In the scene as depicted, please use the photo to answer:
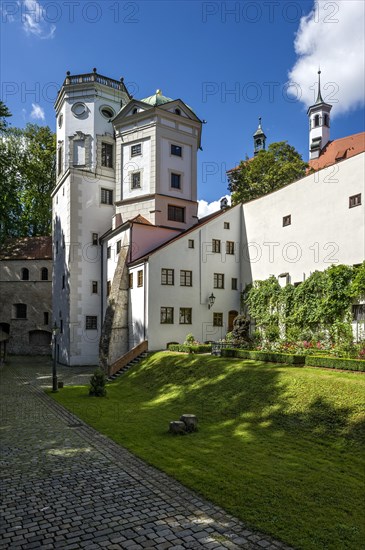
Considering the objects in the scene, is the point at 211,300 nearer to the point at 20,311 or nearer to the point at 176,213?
the point at 176,213

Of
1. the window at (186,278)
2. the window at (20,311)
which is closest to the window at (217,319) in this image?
the window at (186,278)

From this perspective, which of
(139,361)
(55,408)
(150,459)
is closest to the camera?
(150,459)

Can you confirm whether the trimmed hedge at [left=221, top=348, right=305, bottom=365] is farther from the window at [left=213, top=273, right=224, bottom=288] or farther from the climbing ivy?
the window at [left=213, top=273, right=224, bottom=288]

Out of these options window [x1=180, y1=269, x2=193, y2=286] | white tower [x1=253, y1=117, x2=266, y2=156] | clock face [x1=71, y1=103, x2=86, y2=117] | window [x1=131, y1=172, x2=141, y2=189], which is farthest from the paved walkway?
white tower [x1=253, y1=117, x2=266, y2=156]

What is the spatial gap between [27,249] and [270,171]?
29.0 metres

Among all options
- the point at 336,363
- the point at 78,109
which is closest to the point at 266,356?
the point at 336,363

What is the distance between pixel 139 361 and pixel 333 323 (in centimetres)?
1236

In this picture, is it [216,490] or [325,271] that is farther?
[325,271]

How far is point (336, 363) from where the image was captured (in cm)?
1647

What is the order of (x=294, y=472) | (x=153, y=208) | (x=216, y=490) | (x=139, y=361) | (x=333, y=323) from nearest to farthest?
1. (x=216, y=490)
2. (x=294, y=472)
3. (x=333, y=323)
4. (x=139, y=361)
5. (x=153, y=208)

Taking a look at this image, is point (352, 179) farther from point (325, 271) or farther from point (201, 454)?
point (201, 454)

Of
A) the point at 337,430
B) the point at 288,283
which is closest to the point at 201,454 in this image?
the point at 337,430

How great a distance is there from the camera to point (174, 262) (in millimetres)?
28953

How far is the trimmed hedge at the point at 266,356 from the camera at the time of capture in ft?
58.8
